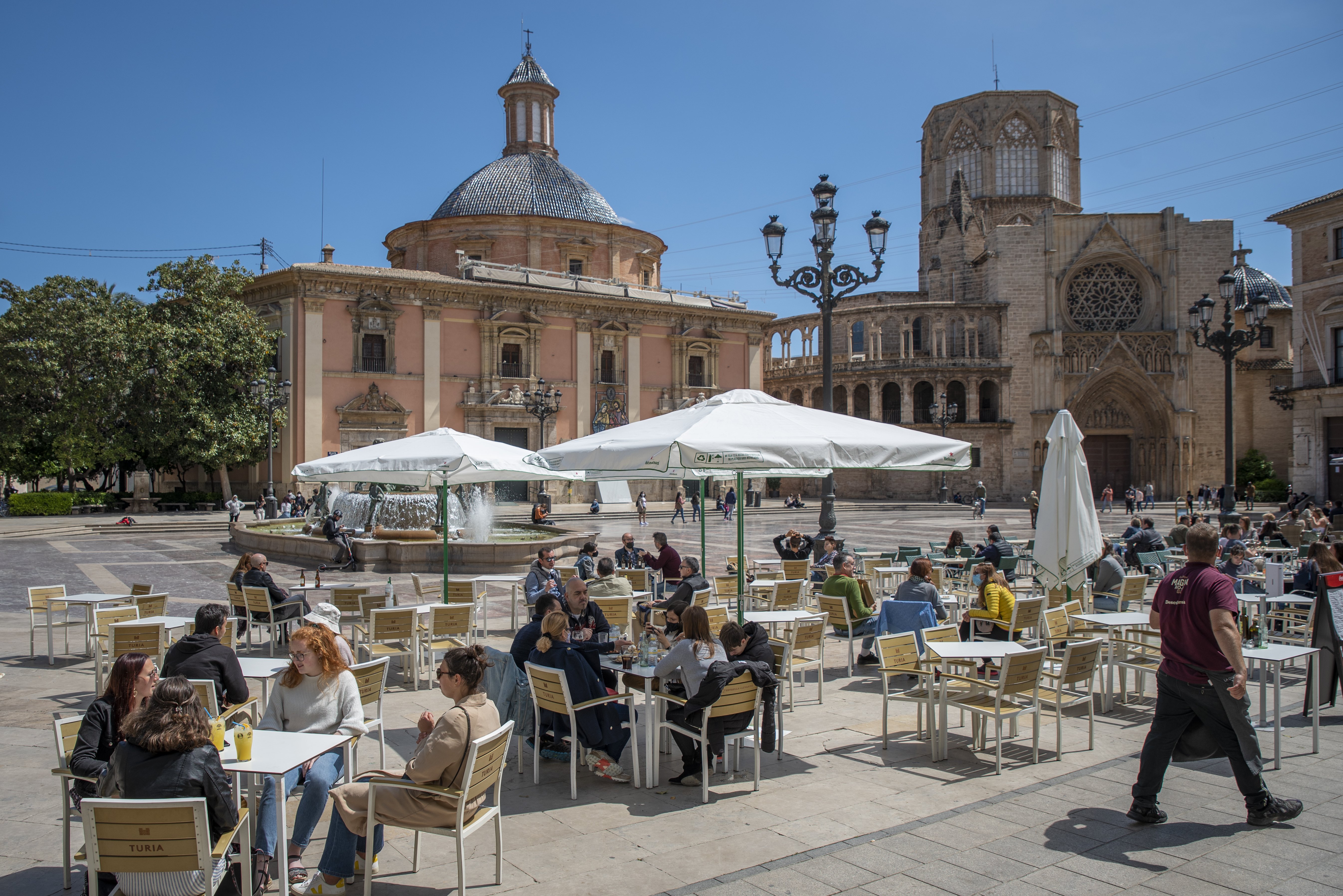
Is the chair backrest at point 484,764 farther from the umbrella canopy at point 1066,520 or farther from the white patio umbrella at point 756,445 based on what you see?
the umbrella canopy at point 1066,520

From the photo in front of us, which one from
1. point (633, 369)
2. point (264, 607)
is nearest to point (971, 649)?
point (264, 607)

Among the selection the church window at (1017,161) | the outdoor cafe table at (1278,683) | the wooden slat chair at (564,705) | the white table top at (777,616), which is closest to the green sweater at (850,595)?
the white table top at (777,616)

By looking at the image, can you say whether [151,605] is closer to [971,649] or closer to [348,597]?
[348,597]

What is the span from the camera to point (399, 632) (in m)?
7.66

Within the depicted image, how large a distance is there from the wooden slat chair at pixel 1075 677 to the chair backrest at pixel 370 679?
4.02m

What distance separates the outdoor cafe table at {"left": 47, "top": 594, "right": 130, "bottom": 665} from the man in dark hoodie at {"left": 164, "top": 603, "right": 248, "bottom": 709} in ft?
12.7

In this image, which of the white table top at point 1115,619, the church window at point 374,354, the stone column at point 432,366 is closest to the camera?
the white table top at point 1115,619

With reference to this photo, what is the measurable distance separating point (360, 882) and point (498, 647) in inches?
228

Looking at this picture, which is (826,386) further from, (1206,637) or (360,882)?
(360,882)

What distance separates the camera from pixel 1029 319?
1767 inches

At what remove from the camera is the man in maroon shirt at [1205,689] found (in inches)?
179

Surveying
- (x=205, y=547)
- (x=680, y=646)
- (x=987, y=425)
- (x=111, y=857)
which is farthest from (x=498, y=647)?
(x=987, y=425)

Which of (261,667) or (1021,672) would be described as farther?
(261,667)

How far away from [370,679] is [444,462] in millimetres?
4146
